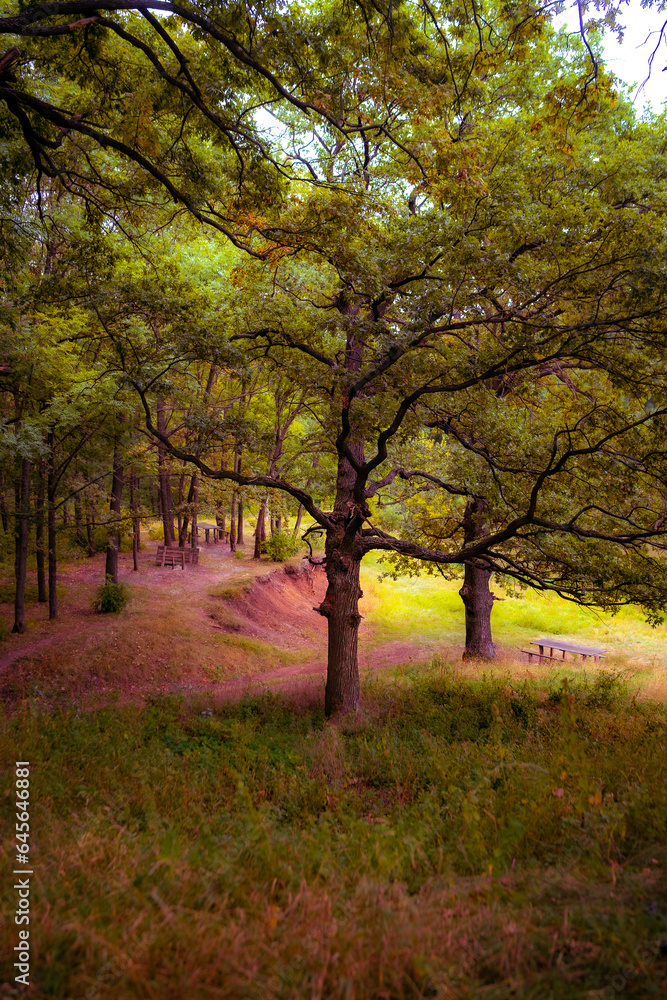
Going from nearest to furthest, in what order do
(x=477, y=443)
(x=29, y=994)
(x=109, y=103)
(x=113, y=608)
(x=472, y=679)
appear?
(x=29, y=994)
(x=109, y=103)
(x=472, y=679)
(x=477, y=443)
(x=113, y=608)

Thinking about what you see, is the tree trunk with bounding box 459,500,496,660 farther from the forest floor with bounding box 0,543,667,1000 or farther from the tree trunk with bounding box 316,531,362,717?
the tree trunk with bounding box 316,531,362,717

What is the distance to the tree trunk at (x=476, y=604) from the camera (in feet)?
44.7

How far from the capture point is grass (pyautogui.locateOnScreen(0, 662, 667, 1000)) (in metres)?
2.24

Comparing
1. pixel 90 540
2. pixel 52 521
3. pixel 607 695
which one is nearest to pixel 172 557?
pixel 90 540

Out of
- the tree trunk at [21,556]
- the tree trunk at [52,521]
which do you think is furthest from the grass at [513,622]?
the tree trunk at [21,556]

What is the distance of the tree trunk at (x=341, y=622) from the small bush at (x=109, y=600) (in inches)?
372

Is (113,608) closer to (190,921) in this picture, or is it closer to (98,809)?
(98,809)

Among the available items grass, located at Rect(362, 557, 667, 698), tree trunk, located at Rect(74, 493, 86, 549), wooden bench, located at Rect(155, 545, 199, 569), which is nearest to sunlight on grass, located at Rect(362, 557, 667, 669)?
grass, located at Rect(362, 557, 667, 698)

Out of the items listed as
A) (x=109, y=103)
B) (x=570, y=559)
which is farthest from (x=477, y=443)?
(x=109, y=103)

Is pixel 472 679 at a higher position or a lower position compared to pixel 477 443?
lower

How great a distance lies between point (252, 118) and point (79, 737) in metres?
9.11

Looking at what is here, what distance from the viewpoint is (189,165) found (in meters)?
7.12

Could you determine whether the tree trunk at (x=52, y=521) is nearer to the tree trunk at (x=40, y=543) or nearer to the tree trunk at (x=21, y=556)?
the tree trunk at (x=40, y=543)
